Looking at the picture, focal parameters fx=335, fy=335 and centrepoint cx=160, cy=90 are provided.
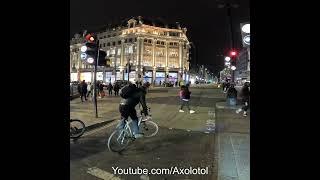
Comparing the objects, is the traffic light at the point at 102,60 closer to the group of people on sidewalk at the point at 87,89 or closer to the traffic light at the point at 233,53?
the traffic light at the point at 233,53

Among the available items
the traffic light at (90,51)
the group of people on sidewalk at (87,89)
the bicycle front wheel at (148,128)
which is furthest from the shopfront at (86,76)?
the bicycle front wheel at (148,128)

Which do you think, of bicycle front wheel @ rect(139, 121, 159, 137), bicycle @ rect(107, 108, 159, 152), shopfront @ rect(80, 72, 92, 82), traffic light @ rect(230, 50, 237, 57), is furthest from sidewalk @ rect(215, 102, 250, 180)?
shopfront @ rect(80, 72, 92, 82)

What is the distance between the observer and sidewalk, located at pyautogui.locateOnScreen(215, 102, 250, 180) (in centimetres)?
584

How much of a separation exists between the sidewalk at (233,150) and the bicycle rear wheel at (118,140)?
219cm

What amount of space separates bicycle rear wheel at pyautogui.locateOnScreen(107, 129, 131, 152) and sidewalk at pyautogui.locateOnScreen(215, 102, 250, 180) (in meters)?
2.19

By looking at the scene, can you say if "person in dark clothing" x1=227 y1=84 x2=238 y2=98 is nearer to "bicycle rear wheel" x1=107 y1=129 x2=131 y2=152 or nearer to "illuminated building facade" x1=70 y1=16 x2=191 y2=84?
"bicycle rear wheel" x1=107 y1=129 x2=131 y2=152
